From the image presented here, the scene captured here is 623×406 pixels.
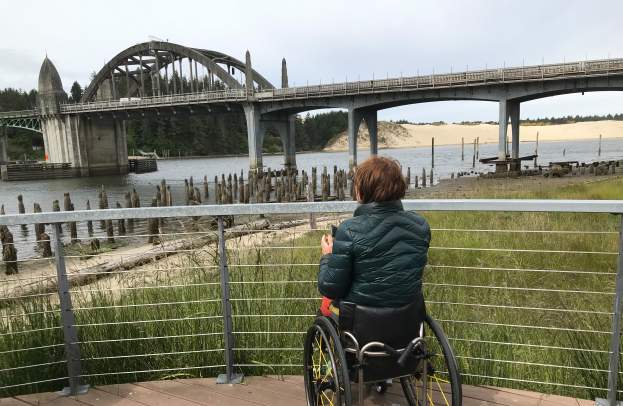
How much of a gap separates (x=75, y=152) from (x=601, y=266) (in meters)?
63.6

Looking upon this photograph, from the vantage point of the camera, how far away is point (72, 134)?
196 feet

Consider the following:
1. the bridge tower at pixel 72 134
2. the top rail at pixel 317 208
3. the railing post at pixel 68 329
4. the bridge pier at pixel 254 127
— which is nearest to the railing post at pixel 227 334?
the top rail at pixel 317 208

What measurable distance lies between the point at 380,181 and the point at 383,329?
637 millimetres

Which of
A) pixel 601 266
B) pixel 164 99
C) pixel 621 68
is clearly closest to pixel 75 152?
pixel 164 99

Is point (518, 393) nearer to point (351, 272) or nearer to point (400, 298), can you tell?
point (400, 298)

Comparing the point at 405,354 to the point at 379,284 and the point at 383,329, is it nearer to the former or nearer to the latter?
the point at 383,329

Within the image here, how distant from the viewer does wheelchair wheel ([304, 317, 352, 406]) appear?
200cm

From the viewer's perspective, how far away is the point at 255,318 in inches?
132

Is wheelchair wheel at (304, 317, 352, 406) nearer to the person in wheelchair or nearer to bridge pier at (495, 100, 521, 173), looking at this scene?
the person in wheelchair

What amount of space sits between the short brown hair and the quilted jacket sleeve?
189 mm

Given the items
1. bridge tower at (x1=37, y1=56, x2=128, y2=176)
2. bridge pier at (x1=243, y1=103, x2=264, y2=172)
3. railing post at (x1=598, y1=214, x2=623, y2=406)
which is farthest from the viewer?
bridge tower at (x1=37, y1=56, x2=128, y2=176)

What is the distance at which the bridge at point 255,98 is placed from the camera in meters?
34.2

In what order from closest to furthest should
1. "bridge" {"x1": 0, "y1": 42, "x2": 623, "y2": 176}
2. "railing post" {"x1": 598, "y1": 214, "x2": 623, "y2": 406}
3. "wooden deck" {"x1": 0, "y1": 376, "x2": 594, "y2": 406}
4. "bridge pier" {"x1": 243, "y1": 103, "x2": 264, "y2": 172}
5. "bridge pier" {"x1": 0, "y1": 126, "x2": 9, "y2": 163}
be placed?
"railing post" {"x1": 598, "y1": 214, "x2": 623, "y2": 406} < "wooden deck" {"x1": 0, "y1": 376, "x2": 594, "y2": 406} < "bridge" {"x1": 0, "y1": 42, "x2": 623, "y2": 176} < "bridge pier" {"x1": 243, "y1": 103, "x2": 264, "y2": 172} < "bridge pier" {"x1": 0, "y1": 126, "x2": 9, "y2": 163}

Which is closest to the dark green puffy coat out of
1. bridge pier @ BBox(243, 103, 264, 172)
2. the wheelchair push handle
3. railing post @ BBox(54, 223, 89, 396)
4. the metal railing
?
the wheelchair push handle
